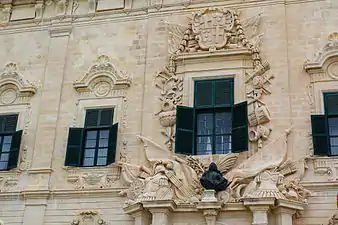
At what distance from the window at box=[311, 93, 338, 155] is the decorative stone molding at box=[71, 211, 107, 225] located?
7.09 meters

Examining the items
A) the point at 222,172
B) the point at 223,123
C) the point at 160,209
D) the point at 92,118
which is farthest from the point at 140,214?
the point at 92,118

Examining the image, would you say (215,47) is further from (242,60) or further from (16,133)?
(16,133)

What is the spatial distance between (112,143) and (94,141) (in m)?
0.90

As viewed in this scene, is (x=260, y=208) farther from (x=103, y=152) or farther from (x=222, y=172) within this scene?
(x=103, y=152)

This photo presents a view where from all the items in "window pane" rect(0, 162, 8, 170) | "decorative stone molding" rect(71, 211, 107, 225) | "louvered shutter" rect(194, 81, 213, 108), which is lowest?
"decorative stone molding" rect(71, 211, 107, 225)

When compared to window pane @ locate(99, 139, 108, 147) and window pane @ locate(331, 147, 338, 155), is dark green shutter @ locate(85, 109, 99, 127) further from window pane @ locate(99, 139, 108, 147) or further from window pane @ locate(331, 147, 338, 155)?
window pane @ locate(331, 147, 338, 155)

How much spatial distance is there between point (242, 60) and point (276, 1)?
8.56 feet

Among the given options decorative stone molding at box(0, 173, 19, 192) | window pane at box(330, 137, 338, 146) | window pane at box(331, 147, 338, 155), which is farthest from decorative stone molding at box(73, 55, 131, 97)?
window pane at box(331, 147, 338, 155)

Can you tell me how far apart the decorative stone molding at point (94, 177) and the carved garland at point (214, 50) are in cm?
205

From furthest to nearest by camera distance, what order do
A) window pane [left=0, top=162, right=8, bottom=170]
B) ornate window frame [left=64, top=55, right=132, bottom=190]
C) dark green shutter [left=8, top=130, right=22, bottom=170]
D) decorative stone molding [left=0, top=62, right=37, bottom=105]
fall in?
decorative stone molding [left=0, top=62, right=37, bottom=105] < window pane [left=0, top=162, right=8, bottom=170] < dark green shutter [left=8, top=130, right=22, bottom=170] < ornate window frame [left=64, top=55, right=132, bottom=190]

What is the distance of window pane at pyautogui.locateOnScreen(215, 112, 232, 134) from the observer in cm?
1766

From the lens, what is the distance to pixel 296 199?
51.2 feet

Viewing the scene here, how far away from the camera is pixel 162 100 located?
1850 centimetres

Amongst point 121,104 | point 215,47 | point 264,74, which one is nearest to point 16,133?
point 121,104
